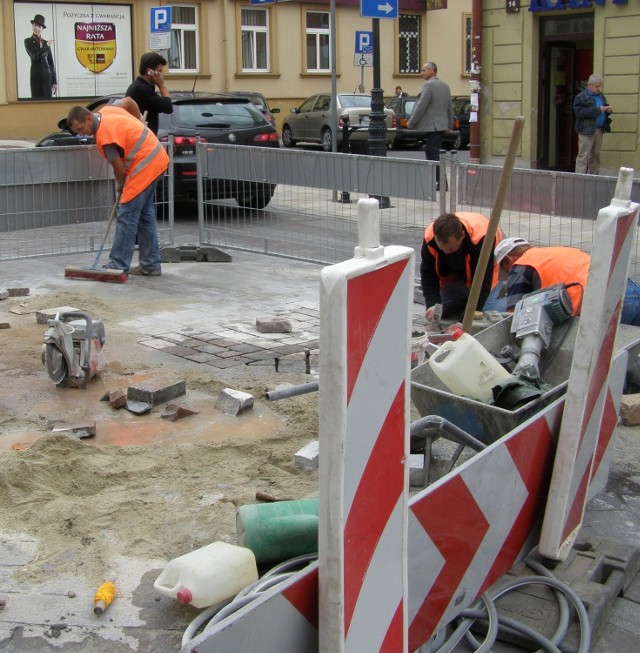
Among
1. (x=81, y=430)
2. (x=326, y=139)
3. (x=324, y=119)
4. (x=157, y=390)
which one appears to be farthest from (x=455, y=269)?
(x=324, y=119)

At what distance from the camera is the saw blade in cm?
610

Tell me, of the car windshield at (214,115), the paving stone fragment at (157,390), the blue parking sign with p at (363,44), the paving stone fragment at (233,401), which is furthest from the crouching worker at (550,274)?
the blue parking sign with p at (363,44)

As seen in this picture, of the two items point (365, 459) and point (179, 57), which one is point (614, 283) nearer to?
point (365, 459)

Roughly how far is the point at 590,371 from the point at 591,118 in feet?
44.7

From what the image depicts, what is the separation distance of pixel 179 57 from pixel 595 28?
A: 1547 cm

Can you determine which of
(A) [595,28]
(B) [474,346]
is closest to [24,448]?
(B) [474,346]

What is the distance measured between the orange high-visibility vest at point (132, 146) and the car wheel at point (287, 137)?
20.2 m

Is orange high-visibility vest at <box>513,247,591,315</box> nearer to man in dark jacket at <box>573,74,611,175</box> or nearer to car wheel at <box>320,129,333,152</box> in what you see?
man in dark jacket at <box>573,74,611,175</box>

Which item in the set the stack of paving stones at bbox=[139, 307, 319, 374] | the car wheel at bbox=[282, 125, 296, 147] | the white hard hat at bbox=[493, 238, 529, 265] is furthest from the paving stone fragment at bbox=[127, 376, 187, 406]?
the car wheel at bbox=[282, 125, 296, 147]

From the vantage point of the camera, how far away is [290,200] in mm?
10227

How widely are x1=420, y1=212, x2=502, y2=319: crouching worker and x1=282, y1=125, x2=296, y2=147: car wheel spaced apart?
22.7 m

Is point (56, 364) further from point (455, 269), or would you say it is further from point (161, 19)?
point (161, 19)

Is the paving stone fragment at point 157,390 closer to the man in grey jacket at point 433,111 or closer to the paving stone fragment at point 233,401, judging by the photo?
the paving stone fragment at point 233,401

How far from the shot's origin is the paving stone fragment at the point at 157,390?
19.1 ft
